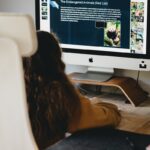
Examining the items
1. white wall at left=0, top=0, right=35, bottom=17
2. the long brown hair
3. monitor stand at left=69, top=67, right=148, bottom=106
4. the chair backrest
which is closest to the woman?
the long brown hair

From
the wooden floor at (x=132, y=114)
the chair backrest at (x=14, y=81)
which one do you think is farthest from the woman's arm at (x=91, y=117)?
the chair backrest at (x=14, y=81)

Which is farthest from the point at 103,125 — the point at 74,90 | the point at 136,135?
the point at 74,90

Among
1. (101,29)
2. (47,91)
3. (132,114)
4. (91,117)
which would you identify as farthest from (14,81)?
(101,29)

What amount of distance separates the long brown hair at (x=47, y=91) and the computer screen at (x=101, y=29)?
0.86 meters

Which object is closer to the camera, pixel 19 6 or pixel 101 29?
pixel 101 29

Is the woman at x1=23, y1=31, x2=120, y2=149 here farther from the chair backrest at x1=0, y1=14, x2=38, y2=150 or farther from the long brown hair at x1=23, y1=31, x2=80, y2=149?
the chair backrest at x1=0, y1=14, x2=38, y2=150

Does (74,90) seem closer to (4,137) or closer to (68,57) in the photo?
(4,137)

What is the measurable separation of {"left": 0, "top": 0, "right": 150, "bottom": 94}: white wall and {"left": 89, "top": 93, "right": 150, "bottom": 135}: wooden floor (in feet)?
0.45

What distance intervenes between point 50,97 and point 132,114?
0.76 metres

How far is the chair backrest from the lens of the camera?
4.20 feet

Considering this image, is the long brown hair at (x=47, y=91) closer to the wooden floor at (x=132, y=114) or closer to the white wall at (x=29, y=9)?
the wooden floor at (x=132, y=114)

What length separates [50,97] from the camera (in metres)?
1.71

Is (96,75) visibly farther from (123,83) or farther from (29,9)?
(29,9)

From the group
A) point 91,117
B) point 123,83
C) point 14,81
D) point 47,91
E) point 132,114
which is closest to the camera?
point 14,81
